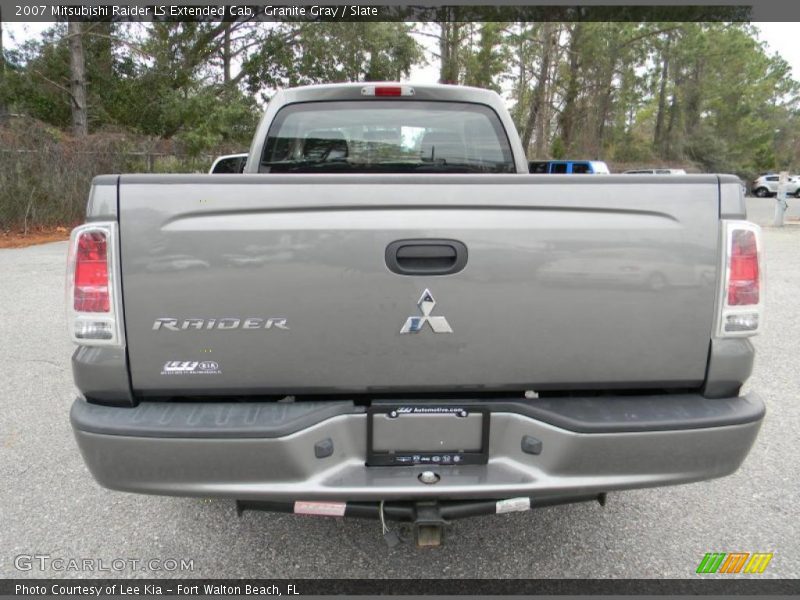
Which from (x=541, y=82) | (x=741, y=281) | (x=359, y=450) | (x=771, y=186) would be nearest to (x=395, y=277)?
(x=359, y=450)

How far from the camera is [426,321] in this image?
188 centimetres

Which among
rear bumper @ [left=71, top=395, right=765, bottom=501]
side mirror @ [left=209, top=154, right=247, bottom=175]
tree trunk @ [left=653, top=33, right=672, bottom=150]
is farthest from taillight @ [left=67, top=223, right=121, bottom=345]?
tree trunk @ [left=653, top=33, right=672, bottom=150]

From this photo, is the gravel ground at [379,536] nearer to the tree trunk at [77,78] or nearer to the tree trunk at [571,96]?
the tree trunk at [77,78]

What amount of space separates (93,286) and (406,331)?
102cm

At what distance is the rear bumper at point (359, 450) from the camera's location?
1846 millimetres

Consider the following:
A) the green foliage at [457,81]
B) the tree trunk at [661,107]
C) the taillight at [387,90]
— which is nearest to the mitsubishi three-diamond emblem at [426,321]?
the taillight at [387,90]

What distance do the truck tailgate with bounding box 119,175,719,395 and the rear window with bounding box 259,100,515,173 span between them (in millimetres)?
1788

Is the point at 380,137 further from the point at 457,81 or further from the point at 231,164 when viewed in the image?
the point at 457,81

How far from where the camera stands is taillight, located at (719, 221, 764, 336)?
189cm

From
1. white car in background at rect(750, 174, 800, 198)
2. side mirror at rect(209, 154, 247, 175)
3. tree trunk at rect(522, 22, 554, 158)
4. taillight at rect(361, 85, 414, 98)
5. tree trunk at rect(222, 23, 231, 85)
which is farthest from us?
white car in background at rect(750, 174, 800, 198)

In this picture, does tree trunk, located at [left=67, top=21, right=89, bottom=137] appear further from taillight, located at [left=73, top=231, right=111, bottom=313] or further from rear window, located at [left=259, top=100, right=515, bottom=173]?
taillight, located at [left=73, top=231, right=111, bottom=313]

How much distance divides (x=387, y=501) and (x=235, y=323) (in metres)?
0.78

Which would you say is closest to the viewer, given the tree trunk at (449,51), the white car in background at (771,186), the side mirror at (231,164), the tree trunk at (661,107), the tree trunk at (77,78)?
the side mirror at (231,164)

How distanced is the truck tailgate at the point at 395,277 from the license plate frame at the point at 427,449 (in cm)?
10
